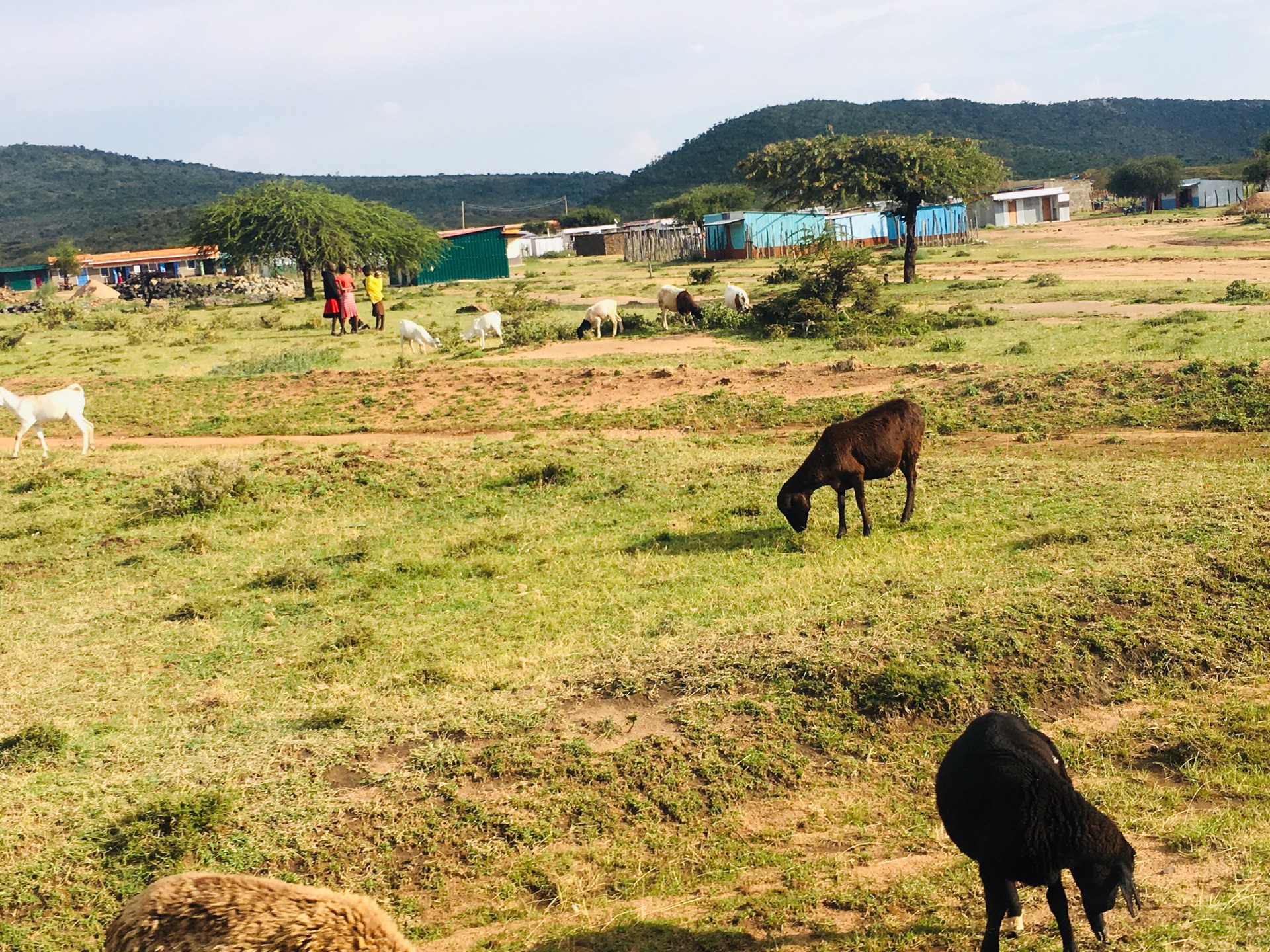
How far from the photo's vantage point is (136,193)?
153750mm

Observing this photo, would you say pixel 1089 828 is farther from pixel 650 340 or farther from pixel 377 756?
pixel 650 340

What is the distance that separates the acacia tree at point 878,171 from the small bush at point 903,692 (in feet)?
77.6

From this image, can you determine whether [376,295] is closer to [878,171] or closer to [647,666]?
[878,171]

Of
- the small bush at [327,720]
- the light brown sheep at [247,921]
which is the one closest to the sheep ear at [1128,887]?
the light brown sheep at [247,921]

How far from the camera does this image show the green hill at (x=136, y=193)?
389 feet

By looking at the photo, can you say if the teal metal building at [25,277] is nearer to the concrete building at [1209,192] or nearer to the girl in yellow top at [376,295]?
the girl in yellow top at [376,295]

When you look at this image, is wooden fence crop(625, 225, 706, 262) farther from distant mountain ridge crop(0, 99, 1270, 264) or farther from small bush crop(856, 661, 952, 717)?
distant mountain ridge crop(0, 99, 1270, 264)

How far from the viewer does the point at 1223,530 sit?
9.06 meters

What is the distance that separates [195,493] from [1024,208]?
241ft

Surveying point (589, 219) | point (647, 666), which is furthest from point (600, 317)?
point (589, 219)

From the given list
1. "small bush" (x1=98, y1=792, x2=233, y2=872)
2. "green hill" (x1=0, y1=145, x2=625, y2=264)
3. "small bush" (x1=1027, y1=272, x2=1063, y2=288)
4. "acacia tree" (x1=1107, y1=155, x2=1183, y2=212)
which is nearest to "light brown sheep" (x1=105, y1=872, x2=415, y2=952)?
"small bush" (x1=98, y1=792, x2=233, y2=872)

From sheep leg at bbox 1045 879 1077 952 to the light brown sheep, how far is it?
2.59m

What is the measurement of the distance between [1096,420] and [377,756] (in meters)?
10.7

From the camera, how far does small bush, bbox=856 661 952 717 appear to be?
7031 millimetres
